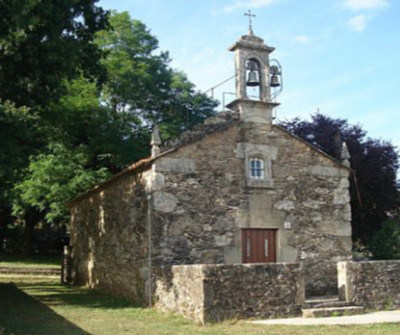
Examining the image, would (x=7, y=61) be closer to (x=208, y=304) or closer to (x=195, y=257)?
(x=195, y=257)

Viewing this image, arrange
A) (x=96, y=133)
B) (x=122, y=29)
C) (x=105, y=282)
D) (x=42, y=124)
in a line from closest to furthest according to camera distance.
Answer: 1. (x=105, y=282)
2. (x=42, y=124)
3. (x=96, y=133)
4. (x=122, y=29)

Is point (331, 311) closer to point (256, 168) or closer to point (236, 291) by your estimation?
point (236, 291)

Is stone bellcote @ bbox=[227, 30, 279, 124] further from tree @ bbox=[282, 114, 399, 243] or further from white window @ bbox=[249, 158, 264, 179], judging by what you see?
tree @ bbox=[282, 114, 399, 243]

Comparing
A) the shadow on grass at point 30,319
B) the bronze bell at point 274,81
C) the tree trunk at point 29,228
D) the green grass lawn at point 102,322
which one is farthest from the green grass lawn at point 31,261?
the bronze bell at point 274,81

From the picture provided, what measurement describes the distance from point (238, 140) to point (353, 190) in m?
8.61

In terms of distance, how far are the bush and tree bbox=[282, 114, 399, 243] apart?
3.11m

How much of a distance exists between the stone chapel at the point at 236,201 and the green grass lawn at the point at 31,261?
1256 centimetres

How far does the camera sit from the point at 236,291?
10.7m

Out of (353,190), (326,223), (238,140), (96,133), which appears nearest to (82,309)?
(238,140)

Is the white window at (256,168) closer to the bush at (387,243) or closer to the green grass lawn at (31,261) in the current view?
the bush at (387,243)

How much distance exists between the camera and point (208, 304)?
33.9 ft

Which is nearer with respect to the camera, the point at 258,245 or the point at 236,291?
the point at 236,291

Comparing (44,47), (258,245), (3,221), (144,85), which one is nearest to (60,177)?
(144,85)

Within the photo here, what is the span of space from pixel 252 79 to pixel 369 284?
20.4 feet
